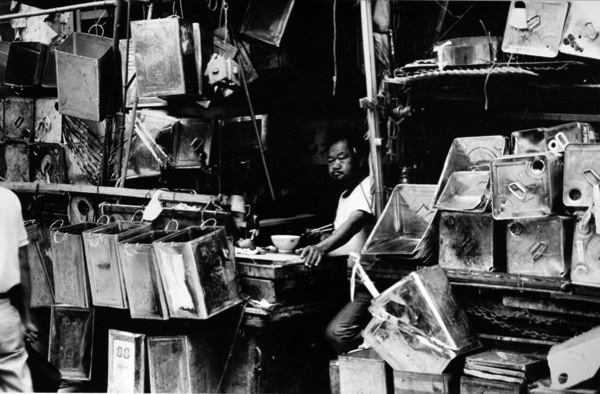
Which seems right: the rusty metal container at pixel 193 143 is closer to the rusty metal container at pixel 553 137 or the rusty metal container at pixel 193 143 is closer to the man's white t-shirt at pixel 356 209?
the man's white t-shirt at pixel 356 209

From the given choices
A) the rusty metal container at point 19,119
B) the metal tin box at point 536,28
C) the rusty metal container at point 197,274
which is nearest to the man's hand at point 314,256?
the rusty metal container at point 197,274

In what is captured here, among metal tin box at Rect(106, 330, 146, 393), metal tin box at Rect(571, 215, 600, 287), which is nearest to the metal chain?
metal tin box at Rect(571, 215, 600, 287)

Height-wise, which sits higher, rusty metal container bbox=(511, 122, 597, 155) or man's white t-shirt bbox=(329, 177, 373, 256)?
rusty metal container bbox=(511, 122, 597, 155)

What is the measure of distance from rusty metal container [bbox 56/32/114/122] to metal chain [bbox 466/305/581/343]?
403 centimetres

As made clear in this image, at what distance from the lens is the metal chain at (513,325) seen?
14.8 ft

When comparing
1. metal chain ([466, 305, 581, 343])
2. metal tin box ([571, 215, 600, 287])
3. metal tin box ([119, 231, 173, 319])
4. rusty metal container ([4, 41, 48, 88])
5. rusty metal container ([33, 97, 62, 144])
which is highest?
rusty metal container ([4, 41, 48, 88])

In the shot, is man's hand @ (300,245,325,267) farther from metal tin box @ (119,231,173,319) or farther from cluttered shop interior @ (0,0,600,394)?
metal tin box @ (119,231,173,319)

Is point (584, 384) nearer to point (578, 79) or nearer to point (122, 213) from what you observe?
point (578, 79)

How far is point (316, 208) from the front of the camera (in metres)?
7.33

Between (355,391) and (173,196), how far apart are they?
2347 millimetres

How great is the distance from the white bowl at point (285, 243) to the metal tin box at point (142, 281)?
1.01 meters

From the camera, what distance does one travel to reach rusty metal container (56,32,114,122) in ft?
21.8

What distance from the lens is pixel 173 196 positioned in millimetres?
6109

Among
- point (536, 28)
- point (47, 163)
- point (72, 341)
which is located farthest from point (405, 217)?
point (47, 163)
